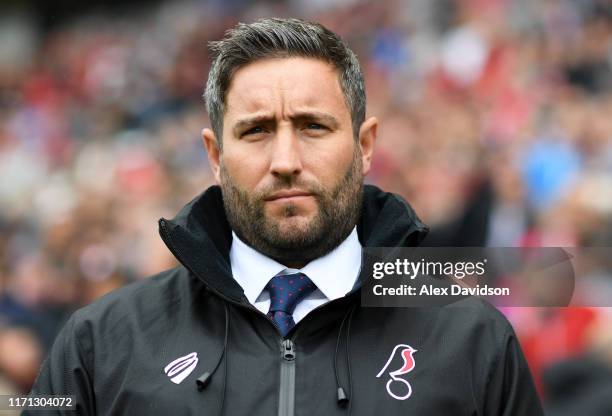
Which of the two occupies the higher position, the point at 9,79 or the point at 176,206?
the point at 9,79

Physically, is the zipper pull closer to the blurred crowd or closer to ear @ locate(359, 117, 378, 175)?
ear @ locate(359, 117, 378, 175)

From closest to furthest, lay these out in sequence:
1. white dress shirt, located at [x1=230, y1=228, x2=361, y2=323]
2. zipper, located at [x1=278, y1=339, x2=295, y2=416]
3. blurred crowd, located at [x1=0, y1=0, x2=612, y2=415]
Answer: zipper, located at [x1=278, y1=339, x2=295, y2=416] < white dress shirt, located at [x1=230, y1=228, x2=361, y2=323] < blurred crowd, located at [x1=0, y1=0, x2=612, y2=415]

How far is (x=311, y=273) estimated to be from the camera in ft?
7.70

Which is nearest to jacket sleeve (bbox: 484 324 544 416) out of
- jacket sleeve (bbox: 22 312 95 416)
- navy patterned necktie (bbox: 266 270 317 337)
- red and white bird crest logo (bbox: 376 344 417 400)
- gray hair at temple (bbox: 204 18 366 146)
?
red and white bird crest logo (bbox: 376 344 417 400)

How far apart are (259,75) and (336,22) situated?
510cm

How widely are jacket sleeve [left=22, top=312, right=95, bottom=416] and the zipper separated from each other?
0.45m

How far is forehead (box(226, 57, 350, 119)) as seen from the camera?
2.36m

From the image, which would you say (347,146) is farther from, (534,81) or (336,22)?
(336,22)

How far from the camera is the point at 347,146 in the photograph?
240 centimetres

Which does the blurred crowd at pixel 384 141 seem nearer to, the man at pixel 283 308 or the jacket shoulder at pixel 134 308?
the man at pixel 283 308

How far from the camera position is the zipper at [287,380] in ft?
6.94

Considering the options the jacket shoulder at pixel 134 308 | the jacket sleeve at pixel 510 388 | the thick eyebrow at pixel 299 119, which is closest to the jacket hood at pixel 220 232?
the jacket shoulder at pixel 134 308

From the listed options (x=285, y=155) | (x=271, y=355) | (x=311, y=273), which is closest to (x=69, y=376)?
(x=271, y=355)

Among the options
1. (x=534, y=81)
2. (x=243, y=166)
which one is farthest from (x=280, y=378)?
(x=534, y=81)
